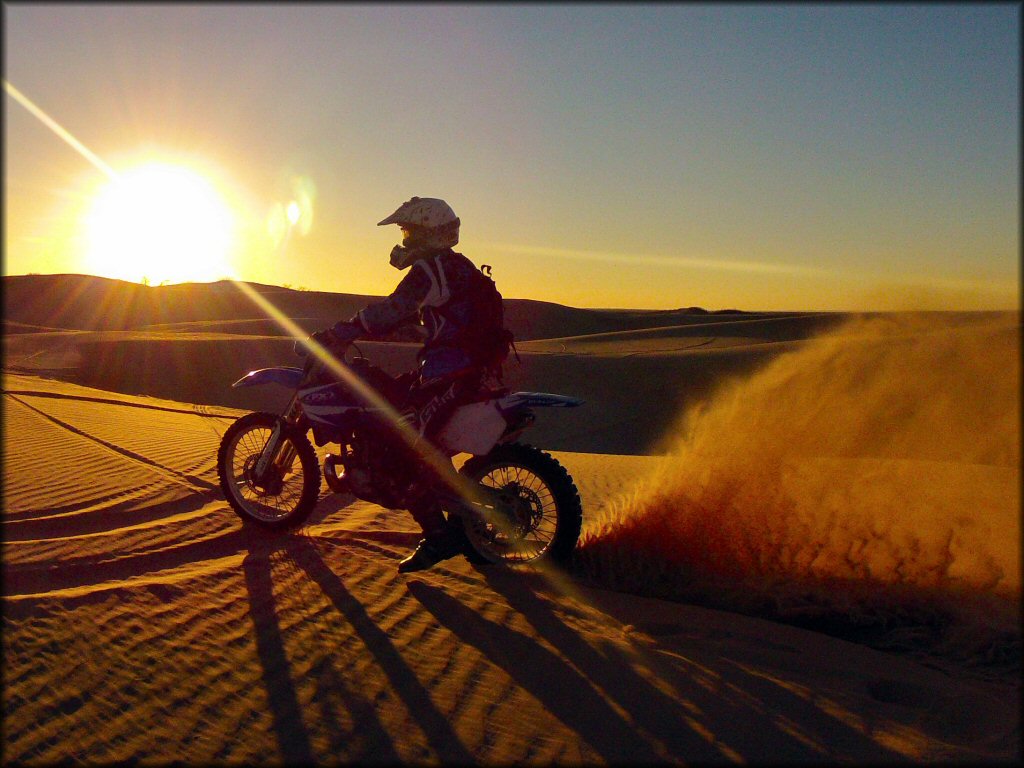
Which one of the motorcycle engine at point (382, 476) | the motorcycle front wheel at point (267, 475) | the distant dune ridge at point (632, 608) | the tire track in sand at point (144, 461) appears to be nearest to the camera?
the distant dune ridge at point (632, 608)

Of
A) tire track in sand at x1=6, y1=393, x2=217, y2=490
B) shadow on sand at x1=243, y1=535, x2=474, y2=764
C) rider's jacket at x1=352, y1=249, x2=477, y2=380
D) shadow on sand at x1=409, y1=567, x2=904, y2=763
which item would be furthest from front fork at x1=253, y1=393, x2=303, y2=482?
shadow on sand at x1=409, y1=567, x2=904, y2=763

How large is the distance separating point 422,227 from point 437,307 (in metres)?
0.51

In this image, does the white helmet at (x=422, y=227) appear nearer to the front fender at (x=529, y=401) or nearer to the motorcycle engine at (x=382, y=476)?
the front fender at (x=529, y=401)

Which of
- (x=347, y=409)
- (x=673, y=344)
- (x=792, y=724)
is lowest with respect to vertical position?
(x=792, y=724)

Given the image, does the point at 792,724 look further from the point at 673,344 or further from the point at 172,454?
the point at 673,344

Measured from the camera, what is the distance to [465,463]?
5000mm

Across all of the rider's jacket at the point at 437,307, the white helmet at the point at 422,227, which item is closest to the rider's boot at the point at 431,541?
the rider's jacket at the point at 437,307

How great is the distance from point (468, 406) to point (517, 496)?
64cm

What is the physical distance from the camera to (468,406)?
4.87 m

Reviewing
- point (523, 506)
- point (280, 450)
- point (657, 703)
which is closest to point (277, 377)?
point (280, 450)

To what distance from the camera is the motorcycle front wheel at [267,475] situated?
556 centimetres

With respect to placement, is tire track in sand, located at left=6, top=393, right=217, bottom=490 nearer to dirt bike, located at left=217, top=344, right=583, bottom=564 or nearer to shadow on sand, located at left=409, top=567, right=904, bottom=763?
dirt bike, located at left=217, top=344, right=583, bottom=564

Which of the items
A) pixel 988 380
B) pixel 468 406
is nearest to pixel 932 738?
pixel 988 380

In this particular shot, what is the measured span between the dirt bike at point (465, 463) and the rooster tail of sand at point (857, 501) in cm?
54
